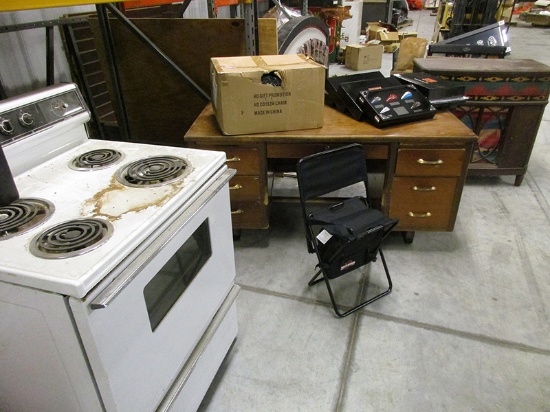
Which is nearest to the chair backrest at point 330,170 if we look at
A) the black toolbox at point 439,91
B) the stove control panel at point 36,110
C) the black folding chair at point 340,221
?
the black folding chair at point 340,221

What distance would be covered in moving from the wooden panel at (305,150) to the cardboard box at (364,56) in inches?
154

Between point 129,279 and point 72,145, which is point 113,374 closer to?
point 129,279

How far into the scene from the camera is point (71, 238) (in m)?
0.88

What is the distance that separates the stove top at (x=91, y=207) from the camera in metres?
0.78

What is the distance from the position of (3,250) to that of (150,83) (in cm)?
211

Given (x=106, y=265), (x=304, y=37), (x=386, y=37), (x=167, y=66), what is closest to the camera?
(x=106, y=265)

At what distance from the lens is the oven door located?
32.4 inches

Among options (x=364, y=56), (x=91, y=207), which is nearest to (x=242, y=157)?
(x=91, y=207)

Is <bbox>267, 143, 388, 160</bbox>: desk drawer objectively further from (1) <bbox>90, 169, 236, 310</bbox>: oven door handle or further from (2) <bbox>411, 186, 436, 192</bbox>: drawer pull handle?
(1) <bbox>90, 169, 236, 310</bbox>: oven door handle

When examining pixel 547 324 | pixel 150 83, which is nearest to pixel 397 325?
pixel 547 324

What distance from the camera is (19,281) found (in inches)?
30.6

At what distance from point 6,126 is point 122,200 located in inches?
18.4

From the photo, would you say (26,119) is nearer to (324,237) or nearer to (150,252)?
(150,252)

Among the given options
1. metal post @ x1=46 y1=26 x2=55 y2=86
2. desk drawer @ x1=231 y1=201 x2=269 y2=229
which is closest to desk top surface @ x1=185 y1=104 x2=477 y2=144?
desk drawer @ x1=231 y1=201 x2=269 y2=229
